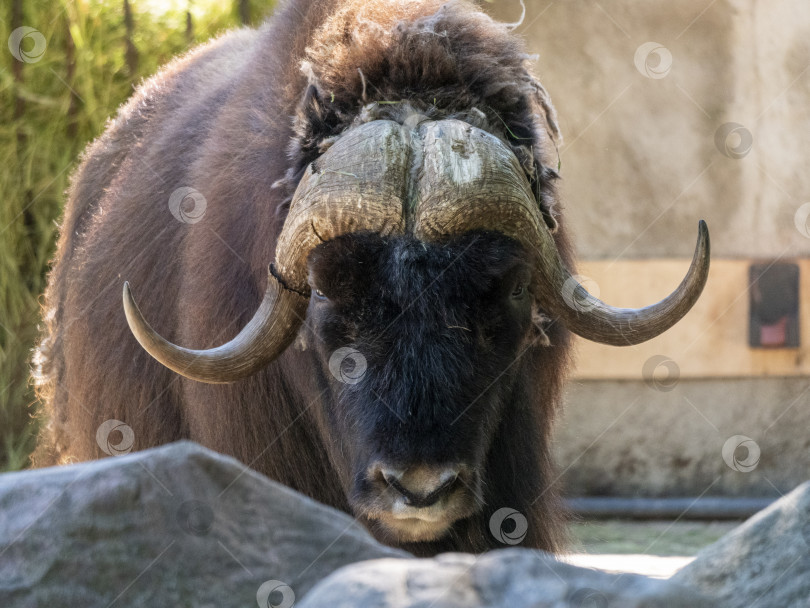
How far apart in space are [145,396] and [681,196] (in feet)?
14.7

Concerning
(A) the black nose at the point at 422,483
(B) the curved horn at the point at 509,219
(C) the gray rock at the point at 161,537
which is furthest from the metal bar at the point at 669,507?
(C) the gray rock at the point at 161,537

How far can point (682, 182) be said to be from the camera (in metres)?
7.53

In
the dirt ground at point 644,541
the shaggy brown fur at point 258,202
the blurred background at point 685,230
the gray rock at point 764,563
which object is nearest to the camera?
the gray rock at point 764,563

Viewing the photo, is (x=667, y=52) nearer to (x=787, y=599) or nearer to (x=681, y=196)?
(x=681, y=196)

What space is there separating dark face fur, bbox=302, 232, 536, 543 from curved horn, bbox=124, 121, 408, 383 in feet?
0.22

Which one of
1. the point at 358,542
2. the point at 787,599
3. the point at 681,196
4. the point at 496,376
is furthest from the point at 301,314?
the point at 681,196

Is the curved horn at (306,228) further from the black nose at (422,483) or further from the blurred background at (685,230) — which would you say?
the blurred background at (685,230)

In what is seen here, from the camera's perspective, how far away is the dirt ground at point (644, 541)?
593 centimetres

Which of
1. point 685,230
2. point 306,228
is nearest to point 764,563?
point 306,228

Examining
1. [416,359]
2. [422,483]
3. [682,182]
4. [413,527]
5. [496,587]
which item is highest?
[496,587]

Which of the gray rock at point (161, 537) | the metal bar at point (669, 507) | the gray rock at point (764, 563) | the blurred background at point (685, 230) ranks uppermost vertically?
the gray rock at point (764, 563)

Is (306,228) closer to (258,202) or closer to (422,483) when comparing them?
(258,202)

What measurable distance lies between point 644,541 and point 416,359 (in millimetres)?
4128

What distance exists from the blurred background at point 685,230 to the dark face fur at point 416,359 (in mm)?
4174
